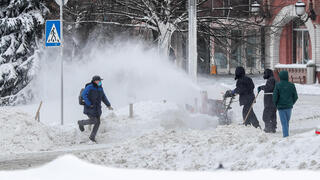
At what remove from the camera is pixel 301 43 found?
4050cm

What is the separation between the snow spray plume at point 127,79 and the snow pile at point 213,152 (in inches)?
288

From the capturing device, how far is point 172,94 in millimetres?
20266

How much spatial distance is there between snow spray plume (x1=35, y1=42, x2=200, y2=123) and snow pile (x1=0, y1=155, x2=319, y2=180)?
32.6 ft

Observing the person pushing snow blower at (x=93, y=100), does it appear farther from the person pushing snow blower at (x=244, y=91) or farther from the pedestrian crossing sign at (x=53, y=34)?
the person pushing snow blower at (x=244, y=91)

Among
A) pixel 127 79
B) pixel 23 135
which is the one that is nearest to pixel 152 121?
pixel 23 135

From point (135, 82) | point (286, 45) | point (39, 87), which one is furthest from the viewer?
point (286, 45)

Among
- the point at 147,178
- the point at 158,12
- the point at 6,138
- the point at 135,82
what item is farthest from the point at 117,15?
the point at 147,178

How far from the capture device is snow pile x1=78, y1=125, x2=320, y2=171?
961cm

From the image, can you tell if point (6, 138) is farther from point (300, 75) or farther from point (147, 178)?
point (300, 75)

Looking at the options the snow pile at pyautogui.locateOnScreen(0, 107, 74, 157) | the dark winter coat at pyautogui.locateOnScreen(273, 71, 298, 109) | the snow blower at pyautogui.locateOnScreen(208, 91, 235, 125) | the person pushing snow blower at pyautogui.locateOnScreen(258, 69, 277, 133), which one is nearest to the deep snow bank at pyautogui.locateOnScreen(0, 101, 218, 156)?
the snow pile at pyautogui.locateOnScreen(0, 107, 74, 157)

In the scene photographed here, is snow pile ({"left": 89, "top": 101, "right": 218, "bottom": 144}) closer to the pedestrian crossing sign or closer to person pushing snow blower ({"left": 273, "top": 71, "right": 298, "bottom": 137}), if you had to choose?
the pedestrian crossing sign

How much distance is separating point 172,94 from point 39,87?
10936 mm

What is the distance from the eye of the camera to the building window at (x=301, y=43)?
40.1 metres

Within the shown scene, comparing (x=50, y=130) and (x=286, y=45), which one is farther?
(x=286, y=45)
